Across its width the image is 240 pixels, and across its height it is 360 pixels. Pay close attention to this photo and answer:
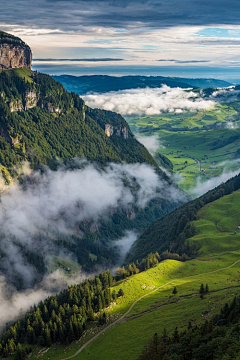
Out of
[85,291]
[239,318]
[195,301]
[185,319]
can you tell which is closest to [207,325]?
[239,318]

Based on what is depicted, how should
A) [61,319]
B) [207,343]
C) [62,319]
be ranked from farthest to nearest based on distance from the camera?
[62,319] < [61,319] < [207,343]

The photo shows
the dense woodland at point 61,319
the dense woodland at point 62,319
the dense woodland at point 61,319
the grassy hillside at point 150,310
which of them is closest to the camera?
the grassy hillside at point 150,310

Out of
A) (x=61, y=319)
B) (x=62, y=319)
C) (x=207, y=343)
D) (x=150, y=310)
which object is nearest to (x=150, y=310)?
(x=150, y=310)

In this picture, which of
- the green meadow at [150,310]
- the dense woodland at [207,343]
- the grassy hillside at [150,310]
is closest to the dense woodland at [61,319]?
the grassy hillside at [150,310]

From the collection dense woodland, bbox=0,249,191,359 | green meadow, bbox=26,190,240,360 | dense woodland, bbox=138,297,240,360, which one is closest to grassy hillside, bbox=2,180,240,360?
green meadow, bbox=26,190,240,360

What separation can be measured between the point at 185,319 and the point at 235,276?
5670cm

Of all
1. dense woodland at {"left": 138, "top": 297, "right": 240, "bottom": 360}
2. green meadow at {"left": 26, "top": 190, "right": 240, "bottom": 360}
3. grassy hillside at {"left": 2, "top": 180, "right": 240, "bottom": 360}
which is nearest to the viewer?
dense woodland at {"left": 138, "top": 297, "right": 240, "bottom": 360}

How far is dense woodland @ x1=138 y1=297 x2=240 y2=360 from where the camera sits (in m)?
82.8

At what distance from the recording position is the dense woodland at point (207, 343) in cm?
8281

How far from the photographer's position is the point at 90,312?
538 ft

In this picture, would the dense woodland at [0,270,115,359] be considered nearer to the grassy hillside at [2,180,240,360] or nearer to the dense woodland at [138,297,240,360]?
the grassy hillside at [2,180,240,360]

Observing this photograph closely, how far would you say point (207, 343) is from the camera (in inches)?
3499

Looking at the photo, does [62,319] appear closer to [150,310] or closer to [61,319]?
[61,319]

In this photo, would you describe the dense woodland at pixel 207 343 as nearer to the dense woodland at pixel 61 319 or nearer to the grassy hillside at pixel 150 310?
the grassy hillside at pixel 150 310
